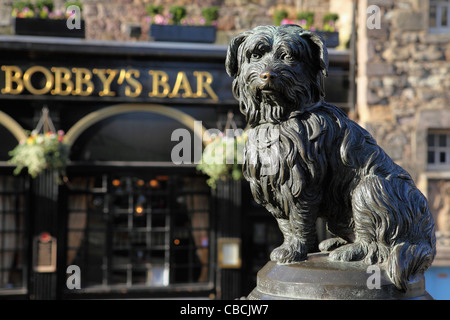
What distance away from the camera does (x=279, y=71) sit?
104 inches

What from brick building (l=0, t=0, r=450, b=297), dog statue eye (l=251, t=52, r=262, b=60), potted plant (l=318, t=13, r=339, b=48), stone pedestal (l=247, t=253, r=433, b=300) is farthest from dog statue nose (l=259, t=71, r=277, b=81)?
potted plant (l=318, t=13, r=339, b=48)

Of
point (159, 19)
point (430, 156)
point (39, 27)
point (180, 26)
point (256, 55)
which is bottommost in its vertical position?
point (430, 156)

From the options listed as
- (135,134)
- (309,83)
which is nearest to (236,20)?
(135,134)

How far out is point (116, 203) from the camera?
898cm

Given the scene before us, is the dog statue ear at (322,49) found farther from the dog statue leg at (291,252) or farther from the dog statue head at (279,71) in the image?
the dog statue leg at (291,252)

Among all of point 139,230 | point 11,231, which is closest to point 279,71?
point 139,230

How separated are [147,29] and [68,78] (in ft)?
5.24

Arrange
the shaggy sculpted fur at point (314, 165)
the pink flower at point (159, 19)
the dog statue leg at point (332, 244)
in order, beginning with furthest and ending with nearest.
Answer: the pink flower at point (159, 19), the dog statue leg at point (332, 244), the shaggy sculpted fur at point (314, 165)

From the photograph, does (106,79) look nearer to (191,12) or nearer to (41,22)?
(41,22)

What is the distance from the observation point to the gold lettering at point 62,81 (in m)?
8.62

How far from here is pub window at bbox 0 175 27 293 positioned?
876 centimetres

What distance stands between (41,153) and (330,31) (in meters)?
4.81

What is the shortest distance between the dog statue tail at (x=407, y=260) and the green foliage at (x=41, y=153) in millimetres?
6298

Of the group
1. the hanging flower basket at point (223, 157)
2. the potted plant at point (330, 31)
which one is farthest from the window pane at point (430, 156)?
the hanging flower basket at point (223, 157)
